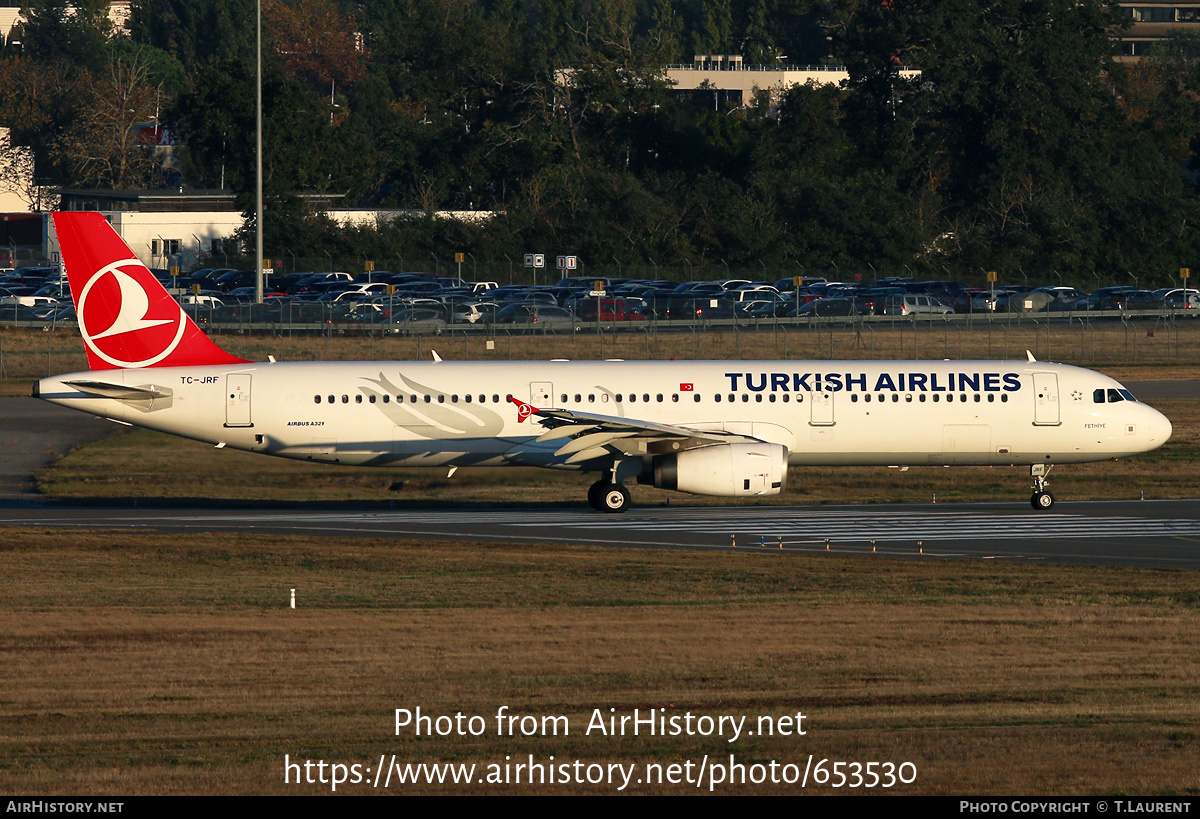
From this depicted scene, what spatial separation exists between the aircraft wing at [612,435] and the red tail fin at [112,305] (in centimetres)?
928

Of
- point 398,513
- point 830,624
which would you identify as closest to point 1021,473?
point 398,513

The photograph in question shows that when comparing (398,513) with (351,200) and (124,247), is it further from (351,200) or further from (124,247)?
(351,200)

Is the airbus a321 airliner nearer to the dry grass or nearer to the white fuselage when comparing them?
the white fuselage

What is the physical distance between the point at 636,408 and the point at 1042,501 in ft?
36.2

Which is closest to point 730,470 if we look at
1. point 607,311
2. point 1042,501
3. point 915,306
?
point 1042,501

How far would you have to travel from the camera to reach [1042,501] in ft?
134

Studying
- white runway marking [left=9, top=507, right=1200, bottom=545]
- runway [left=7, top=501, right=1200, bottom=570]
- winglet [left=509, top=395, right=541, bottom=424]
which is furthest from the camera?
winglet [left=509, top=395, right=541, bottom=424]

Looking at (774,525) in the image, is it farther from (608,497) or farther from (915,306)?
(915,306)

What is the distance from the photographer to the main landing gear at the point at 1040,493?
134 ft

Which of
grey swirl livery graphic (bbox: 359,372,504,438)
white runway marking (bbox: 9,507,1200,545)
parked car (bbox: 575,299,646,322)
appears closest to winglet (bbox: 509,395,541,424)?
grey swirl livery graphic (bbox: 359,372,504,438)

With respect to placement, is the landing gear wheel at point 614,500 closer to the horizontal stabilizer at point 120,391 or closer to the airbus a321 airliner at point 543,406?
the airbus a321 airliner at point 543,406

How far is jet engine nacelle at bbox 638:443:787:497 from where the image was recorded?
38188mm

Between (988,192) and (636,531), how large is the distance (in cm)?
9498

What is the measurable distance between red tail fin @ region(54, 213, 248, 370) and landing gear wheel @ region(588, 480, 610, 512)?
10942 millimetres
